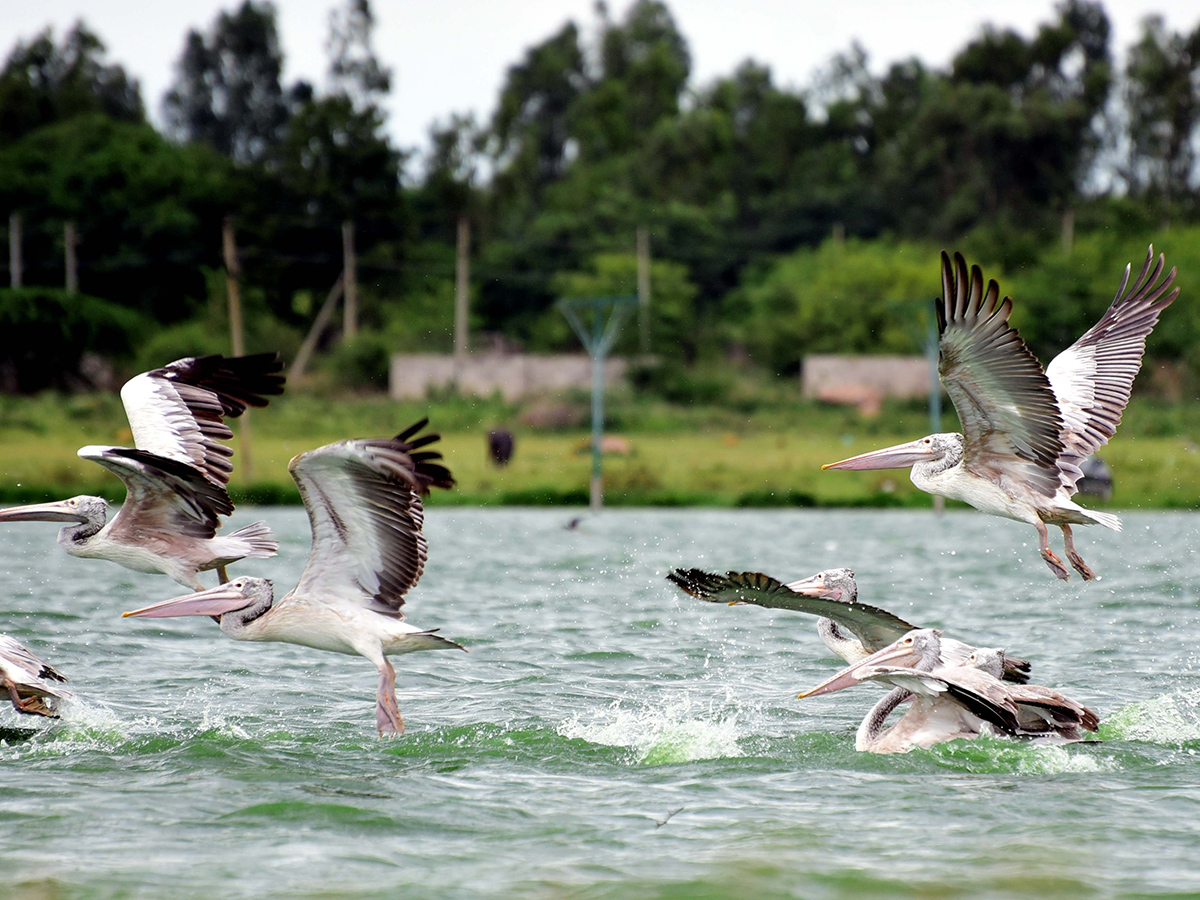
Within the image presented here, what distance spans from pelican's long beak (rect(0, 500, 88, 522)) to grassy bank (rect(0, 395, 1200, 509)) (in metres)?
20.6

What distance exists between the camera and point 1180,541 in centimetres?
2461

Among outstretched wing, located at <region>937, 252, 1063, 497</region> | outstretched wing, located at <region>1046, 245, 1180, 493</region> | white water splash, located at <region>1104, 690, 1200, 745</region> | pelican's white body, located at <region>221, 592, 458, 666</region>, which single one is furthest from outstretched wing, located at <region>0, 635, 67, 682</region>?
outstretched wing, located at <region>1046, 245, 1180, 493</region>

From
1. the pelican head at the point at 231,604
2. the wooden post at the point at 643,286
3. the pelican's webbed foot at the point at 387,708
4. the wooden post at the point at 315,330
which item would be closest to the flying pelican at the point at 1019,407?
the pelican's webbed foot at the point at 387,708

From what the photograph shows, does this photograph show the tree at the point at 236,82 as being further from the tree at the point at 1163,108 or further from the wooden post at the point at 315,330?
the tree at the point at 1163,108

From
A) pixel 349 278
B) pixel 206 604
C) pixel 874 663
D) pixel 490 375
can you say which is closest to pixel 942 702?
pixel 874 663

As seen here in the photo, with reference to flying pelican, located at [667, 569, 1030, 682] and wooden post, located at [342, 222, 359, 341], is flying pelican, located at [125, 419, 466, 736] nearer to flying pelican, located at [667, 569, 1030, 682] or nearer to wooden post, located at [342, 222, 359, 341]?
flying pelican, located at [667, 569, 1030, 682]

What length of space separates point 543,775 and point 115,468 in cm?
300

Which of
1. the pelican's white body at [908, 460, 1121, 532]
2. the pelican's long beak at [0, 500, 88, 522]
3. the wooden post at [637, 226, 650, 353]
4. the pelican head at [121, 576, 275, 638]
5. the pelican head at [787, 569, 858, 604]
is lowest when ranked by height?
the pelican head at [121, 576, 275, 638]

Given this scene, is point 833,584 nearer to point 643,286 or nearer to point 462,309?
point 462,309

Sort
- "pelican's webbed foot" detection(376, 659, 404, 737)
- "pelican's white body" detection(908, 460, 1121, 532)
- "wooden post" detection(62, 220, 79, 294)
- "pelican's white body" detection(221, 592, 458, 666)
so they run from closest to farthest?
"pelican's webbed foot" detection(376, 659, 404, 737), "pelican's white body" detection(221, 592, 458, 666), "pelican's white body" detection(908, 460, 1121, 532), "wooden post" detection(62, 220, 79, 294)

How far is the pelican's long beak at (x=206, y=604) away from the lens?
28.9 ft

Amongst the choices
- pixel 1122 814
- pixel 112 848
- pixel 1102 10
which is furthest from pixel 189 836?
pixel 1102 10

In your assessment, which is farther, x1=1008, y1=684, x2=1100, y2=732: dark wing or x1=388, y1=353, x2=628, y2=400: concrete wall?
x1=388, y1=353, x2=628, y2=400: concrete wall

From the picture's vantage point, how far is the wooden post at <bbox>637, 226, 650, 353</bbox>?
52.4 m
